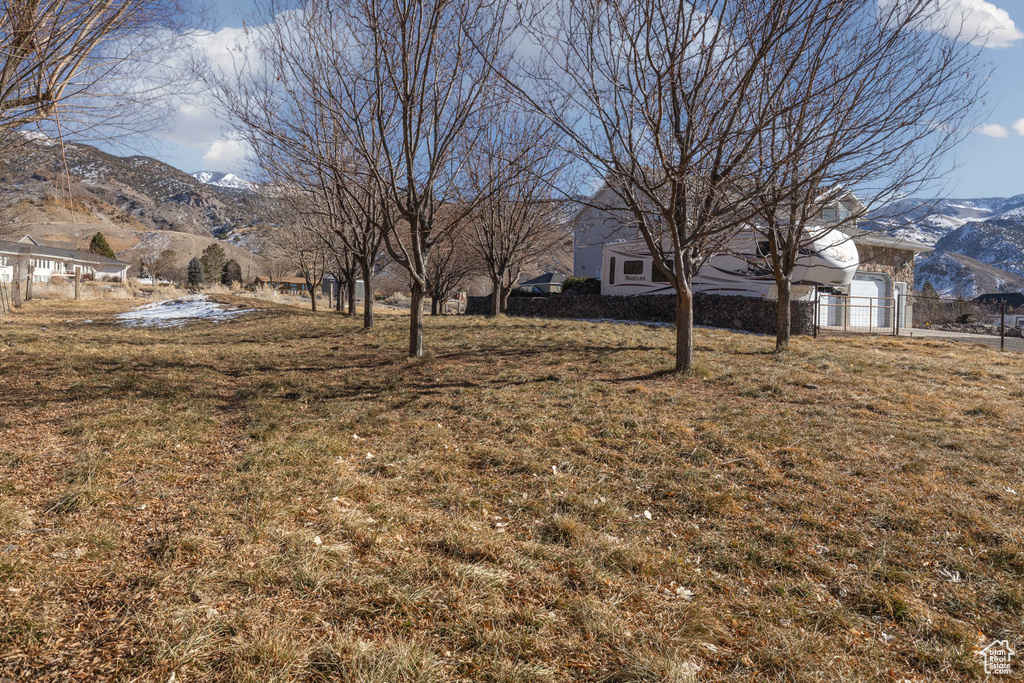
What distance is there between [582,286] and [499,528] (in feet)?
65.9

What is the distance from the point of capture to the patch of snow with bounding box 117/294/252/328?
51.6 feet

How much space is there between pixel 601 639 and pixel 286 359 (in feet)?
27.2

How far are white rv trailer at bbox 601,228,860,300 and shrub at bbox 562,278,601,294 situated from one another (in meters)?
1.90

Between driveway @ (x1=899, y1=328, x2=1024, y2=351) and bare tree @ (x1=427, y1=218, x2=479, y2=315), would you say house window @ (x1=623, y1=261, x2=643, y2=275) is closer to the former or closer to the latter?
bare tree @ (x1=427, y1=218, x2=479, y2=315)

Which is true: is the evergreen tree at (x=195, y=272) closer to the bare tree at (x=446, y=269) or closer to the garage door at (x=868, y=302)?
the bare tree at (x=446, y=269)

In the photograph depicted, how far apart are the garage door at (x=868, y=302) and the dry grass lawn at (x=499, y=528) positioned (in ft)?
47.3

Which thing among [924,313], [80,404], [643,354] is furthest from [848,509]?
[924,313]

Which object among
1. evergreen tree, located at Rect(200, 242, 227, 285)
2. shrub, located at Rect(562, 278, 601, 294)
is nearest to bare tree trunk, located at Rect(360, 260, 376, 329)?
shrub, located at Rect(562, 278, 601, 294)

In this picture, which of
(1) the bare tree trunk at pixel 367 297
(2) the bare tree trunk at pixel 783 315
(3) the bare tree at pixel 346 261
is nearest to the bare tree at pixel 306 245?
(3) the bare tree at pixel 346 261

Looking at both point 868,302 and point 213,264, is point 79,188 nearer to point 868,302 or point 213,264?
point 868,302

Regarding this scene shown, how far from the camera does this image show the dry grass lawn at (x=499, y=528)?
2.30 metres

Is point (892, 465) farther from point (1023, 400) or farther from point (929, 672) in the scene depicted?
point (1023, 400)

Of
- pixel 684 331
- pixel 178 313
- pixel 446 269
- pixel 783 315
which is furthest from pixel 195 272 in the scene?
pixel 684 331

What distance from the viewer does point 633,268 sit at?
19.3m
